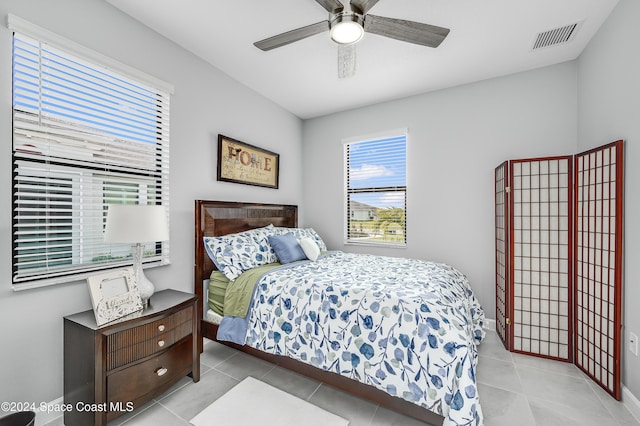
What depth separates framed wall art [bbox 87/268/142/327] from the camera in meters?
1.58

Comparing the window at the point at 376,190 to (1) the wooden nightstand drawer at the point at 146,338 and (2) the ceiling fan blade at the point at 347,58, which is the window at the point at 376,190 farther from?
(1) the wooden nightstand drawer at the point at 146,338

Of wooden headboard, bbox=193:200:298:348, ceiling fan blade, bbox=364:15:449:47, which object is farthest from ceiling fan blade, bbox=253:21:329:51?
wooden headboard, bbox=193:200:298:348

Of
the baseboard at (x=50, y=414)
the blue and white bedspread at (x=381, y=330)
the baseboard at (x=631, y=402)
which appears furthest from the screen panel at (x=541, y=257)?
the baseboard at (x=50, y=414)

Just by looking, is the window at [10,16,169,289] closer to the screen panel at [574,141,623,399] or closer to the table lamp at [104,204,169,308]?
the table lamp at [104,204,169,308]

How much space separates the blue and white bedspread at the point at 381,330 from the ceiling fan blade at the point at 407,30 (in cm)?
169

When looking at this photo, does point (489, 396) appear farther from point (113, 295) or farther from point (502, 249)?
point (113, 295)

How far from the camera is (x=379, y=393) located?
1.71 metres

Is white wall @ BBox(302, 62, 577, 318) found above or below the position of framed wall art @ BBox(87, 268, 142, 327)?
above

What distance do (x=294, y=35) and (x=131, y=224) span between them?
5.33ft

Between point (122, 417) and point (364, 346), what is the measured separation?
1622 millimetres

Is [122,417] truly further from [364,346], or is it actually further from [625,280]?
[625,280]

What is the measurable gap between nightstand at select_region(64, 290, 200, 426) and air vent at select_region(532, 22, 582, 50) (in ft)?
12.1

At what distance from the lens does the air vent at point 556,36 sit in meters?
2.24

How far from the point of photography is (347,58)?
194 centimetres
